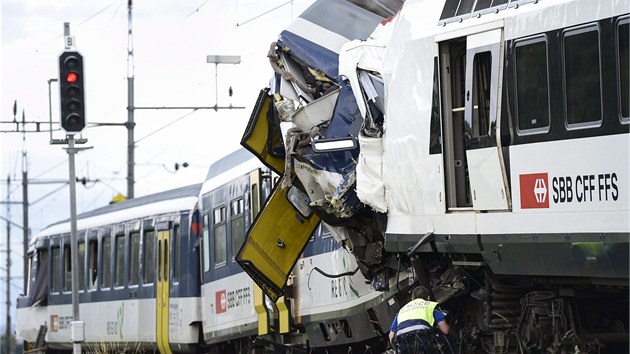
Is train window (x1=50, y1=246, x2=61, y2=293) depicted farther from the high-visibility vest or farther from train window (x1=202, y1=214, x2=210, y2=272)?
the high-visibility vest

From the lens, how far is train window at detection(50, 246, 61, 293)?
32031 millimetres

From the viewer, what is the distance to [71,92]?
18.9 metres

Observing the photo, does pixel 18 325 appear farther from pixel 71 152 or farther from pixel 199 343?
pixel 71 152

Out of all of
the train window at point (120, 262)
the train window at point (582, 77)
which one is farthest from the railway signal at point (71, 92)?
the train window at point (582, 77)


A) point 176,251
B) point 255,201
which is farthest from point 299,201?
point 176,251

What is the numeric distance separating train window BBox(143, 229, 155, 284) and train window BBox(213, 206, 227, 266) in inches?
177

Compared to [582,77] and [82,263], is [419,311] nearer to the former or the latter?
[582,77]

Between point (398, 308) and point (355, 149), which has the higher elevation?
point (355, 149)

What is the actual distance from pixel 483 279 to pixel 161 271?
1407cm

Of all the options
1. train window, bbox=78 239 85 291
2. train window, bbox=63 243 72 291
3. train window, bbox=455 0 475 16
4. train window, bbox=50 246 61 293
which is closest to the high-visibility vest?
train window, bbox=455 0 475 16

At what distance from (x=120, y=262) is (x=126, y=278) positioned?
0.60 meters

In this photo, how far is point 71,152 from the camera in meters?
19.2

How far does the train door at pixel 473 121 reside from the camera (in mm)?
11281

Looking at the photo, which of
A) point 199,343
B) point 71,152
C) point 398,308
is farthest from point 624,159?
point 199,343
